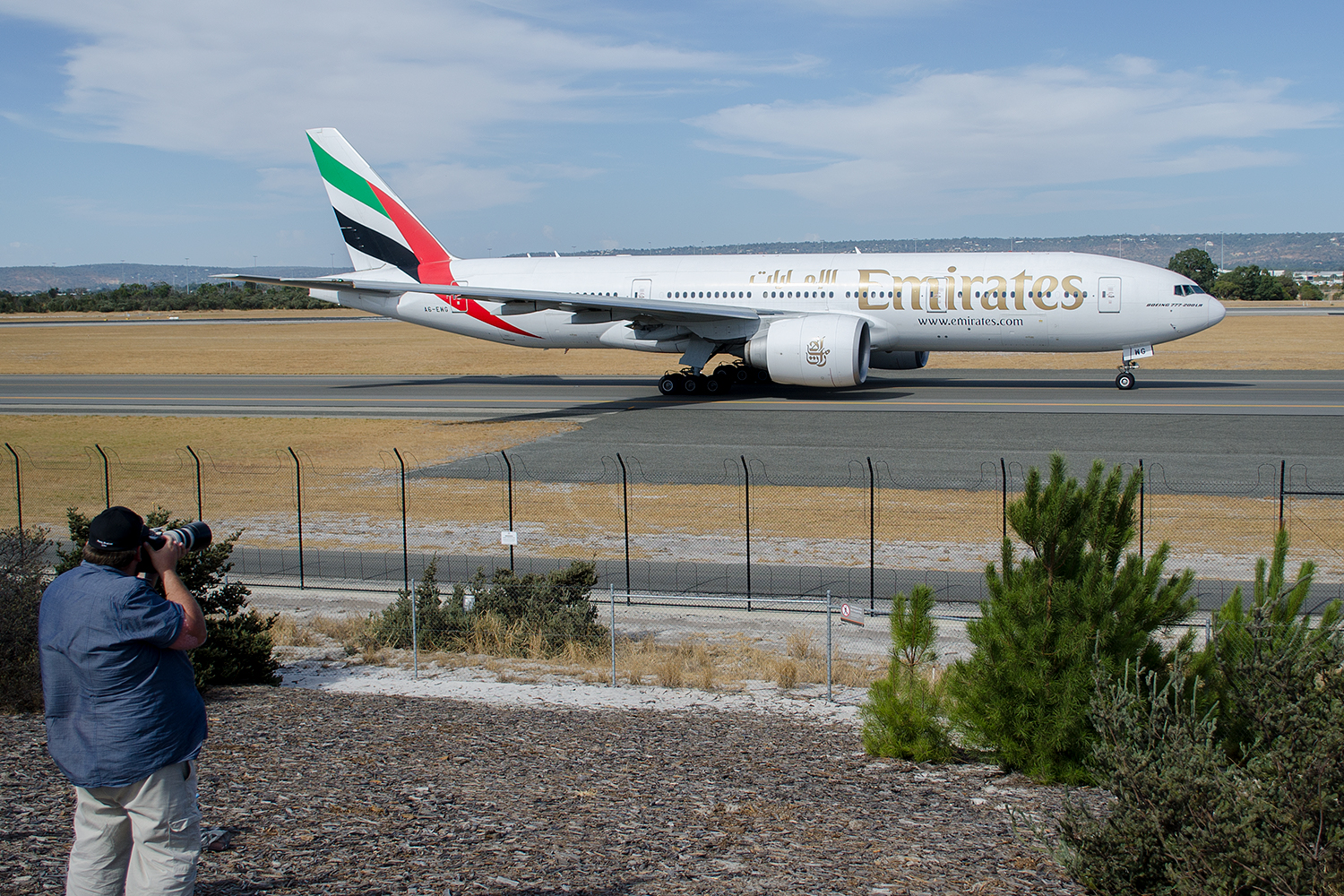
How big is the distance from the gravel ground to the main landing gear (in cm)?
2736

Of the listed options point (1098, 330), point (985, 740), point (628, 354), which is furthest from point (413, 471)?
point (628, 354)

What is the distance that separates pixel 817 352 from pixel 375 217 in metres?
19.9

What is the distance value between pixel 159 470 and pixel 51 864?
21.1 m

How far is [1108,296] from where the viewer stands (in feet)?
112

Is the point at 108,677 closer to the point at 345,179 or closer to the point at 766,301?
the point at 766,301

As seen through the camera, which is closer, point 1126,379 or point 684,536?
point 684,536

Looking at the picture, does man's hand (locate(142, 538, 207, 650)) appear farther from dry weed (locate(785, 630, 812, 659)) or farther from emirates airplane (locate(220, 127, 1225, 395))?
emirates airplane (locate(220, 127, 1225, 395))

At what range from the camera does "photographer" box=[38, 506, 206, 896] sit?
5.09m

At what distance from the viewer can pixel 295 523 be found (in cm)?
2112

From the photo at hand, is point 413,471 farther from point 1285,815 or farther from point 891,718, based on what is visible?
point 1285,815

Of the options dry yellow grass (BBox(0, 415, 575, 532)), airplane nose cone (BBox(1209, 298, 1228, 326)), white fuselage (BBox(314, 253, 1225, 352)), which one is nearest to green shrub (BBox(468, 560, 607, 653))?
dry yellow grass (BBox(0, 415, 575, 532))

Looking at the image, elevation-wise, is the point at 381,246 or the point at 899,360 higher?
the point at 381,246

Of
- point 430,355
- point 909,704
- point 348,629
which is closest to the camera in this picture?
point 909,704

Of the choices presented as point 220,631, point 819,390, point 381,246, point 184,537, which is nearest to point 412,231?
point 381,246
